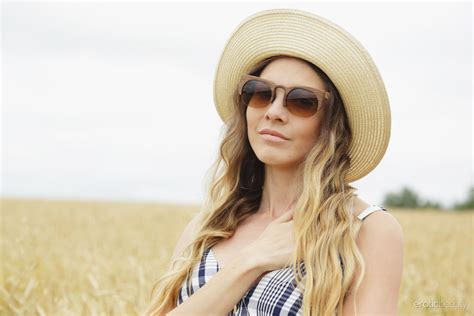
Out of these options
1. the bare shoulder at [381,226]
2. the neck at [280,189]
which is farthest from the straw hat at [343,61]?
the bare shoulder at [381,226]

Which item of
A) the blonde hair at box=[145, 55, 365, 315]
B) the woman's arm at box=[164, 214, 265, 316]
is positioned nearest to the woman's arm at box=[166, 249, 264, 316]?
the woman's arm at box=[164, 214, 265, 316]

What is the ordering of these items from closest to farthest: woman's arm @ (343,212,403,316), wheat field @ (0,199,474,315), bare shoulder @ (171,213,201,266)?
woman's arm @ (343,212,403,316) < bare shoulder @ (171,213,201,266) < wheat field @ (0,199,474,315)

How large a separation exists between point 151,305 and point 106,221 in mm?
11385

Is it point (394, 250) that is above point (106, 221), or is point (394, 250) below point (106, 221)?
above

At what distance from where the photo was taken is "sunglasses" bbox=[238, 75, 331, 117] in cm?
253

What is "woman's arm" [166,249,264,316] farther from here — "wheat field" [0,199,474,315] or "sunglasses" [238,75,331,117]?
"wheat field" [0,199,474,315]

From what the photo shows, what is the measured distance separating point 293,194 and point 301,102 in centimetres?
43

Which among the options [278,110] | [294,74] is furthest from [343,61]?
[278,110]

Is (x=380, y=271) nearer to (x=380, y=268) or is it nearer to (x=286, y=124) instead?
(x=380, y=268)

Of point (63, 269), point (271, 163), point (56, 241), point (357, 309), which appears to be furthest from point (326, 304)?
point (56, 241)

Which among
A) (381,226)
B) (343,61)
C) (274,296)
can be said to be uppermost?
(343,61)

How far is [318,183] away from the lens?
2498 mm

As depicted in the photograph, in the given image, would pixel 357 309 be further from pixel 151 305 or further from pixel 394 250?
pixel 151 305

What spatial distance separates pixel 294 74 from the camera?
104 inches
